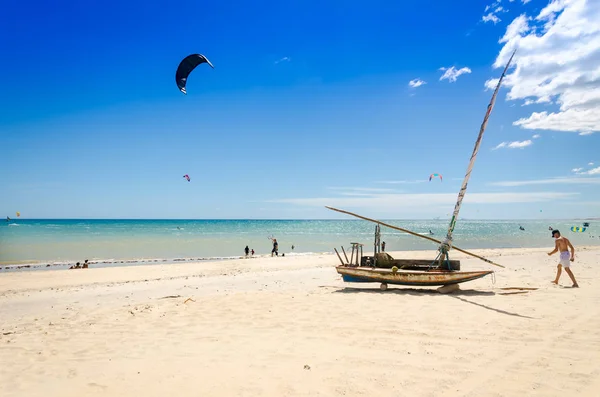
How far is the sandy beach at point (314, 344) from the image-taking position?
5.22 meters

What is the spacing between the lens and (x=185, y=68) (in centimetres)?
1298

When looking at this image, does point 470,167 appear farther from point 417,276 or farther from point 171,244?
point 171,244

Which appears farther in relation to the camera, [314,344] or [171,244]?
[171,244]

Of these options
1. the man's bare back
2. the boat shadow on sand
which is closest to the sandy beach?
the boat shadow on sand

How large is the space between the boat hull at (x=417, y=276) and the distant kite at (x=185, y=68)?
29.0 feet

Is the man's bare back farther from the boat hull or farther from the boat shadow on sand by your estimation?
the boat shadow on sand

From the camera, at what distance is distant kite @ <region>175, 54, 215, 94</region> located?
41.8ft

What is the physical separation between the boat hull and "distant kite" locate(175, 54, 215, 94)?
8832mm

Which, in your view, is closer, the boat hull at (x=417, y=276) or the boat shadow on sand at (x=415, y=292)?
the boat shadow on sand at (x=415, y=292)

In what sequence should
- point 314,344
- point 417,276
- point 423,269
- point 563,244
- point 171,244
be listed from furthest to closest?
1. point 171,244
2. point 423,269
3. point 563,244
4. point 417,276
5. point 314,344

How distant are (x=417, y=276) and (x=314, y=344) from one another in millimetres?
6346

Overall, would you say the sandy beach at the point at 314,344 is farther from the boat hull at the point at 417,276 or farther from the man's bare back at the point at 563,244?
the man's bare back at the point at 563,244

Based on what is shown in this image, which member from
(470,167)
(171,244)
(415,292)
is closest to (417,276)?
(415,292)

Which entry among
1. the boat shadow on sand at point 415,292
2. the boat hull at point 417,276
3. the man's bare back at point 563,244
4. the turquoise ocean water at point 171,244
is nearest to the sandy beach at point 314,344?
the boat shadow on sand at point 415,292
